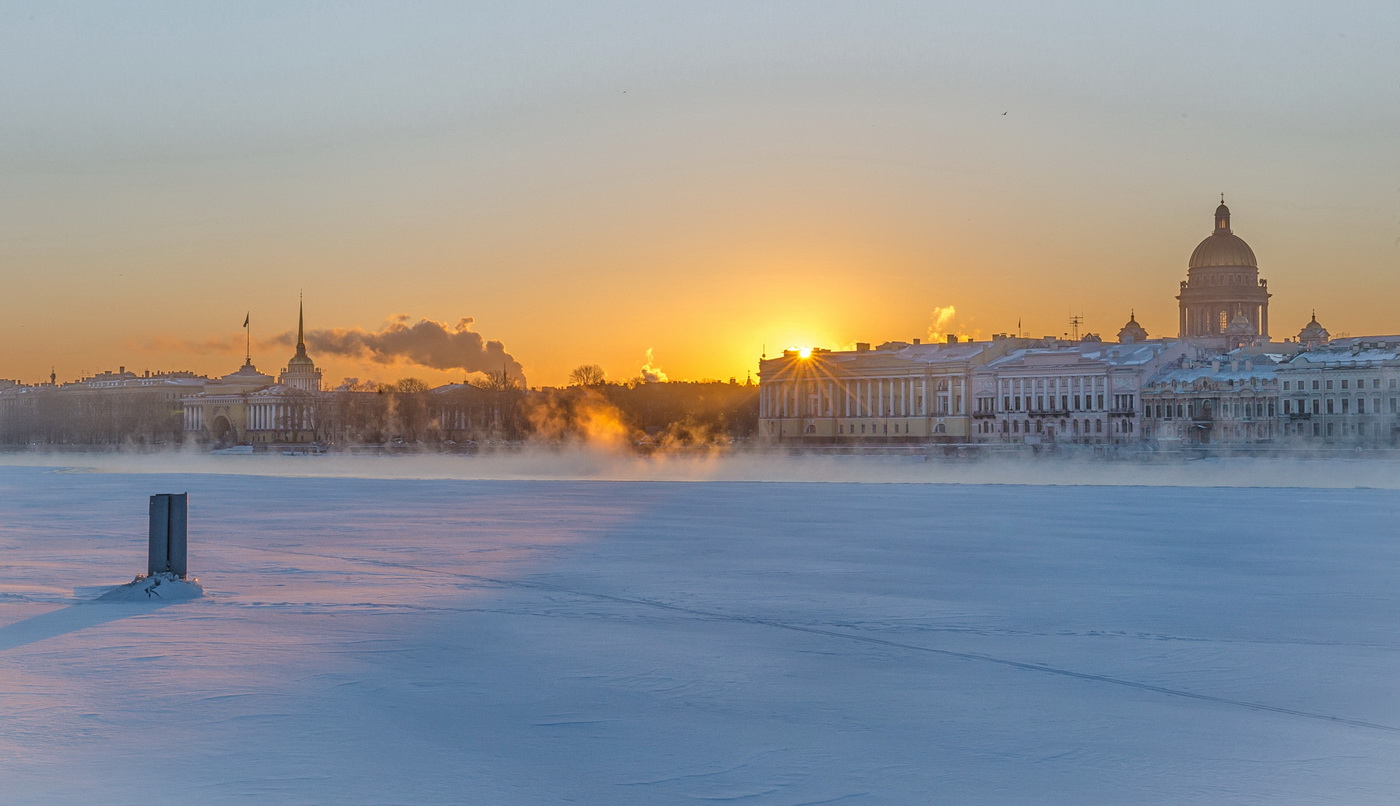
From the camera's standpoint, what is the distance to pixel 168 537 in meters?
16.0

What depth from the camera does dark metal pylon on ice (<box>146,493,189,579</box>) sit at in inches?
621

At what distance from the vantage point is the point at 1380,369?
352 feet

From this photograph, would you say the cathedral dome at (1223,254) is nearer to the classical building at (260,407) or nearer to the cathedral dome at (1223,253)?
the cathedral dome at (1223,253)

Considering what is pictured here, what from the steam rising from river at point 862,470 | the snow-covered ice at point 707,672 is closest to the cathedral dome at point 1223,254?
the steam rising from river at point 862,470

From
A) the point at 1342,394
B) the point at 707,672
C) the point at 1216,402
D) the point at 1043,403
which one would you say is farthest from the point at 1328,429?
the point at 707,672

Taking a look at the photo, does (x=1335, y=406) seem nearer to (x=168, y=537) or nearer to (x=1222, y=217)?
(x=1222, y=217)

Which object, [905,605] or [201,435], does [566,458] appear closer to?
[905,605]

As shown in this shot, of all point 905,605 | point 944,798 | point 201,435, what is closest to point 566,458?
point 905,605

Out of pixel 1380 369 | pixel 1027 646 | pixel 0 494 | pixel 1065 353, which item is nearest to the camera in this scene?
pixel 1027 646

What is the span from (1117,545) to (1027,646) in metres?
10.6

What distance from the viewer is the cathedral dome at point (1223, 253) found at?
15725cm

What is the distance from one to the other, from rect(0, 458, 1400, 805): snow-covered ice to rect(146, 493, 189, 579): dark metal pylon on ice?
48cm

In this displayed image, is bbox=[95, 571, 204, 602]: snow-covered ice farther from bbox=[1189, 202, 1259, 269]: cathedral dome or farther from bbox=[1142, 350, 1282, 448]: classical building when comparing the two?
bbox=[1189, 202, 1259, 269]: cathedral dome

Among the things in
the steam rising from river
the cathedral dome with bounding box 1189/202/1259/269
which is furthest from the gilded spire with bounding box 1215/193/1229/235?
the steam rising from river
